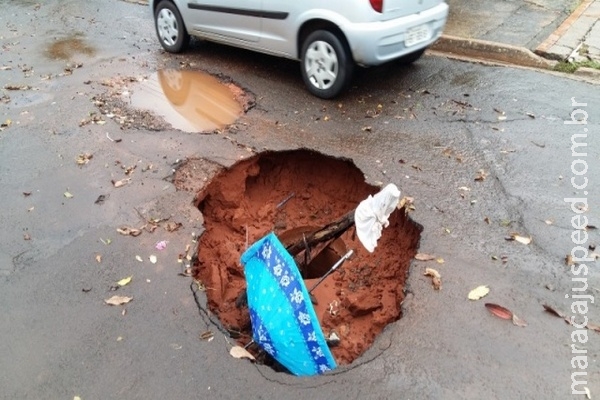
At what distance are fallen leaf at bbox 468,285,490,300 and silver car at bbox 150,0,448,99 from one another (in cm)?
319

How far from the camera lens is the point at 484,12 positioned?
8.53m

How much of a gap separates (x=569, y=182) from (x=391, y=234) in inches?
71.8

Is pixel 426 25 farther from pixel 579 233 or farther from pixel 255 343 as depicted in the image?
pixel 255 343

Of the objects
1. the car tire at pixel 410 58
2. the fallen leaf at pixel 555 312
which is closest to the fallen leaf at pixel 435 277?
the fallen leaf at pixel 555 312

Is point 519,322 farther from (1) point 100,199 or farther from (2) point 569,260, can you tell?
(1) point 100,199

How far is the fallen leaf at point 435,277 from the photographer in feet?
11.2

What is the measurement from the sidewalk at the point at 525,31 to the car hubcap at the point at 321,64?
8.10 feet

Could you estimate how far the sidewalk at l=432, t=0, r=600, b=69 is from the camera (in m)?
7.04

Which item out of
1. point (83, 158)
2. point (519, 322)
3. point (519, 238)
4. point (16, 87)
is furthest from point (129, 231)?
point (16, 87)

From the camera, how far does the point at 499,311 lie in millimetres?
3238

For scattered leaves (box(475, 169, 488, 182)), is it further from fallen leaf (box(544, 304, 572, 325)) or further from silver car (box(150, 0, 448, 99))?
silver car (box(150, 0, 448, 99))

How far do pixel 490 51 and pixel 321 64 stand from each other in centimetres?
293

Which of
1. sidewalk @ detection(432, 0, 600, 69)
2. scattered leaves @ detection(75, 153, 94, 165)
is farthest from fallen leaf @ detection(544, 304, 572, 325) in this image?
sidewalk @ detection(432, 0, 600, 69)

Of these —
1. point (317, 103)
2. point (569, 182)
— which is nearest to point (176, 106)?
point (317, 103)
